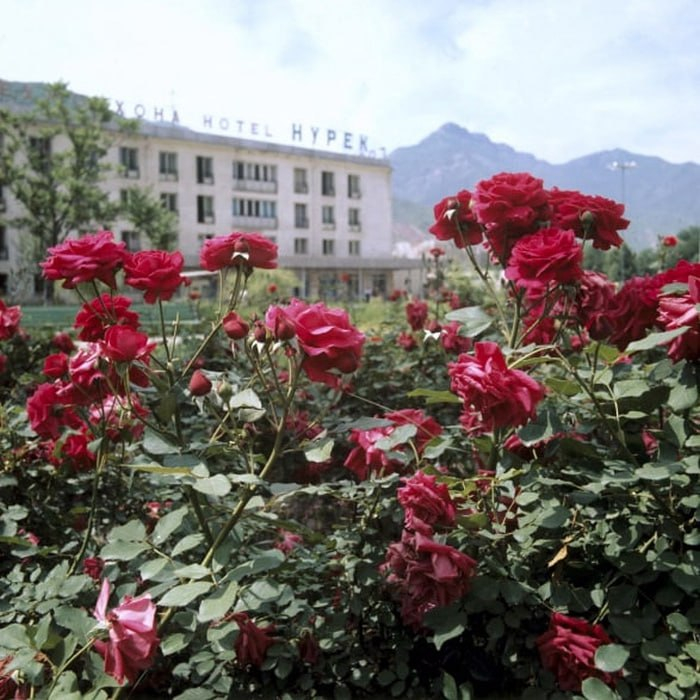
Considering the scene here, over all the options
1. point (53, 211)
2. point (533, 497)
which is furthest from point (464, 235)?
point (53, 211)

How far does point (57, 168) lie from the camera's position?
2642 centimetres

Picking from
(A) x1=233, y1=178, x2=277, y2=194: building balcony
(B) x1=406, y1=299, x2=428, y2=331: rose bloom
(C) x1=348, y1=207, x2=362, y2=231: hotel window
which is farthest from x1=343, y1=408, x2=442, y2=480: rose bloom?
(C) x1=348, y1=207, x2=362, y2=231: hotel window

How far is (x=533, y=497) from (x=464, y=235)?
1.98 feet

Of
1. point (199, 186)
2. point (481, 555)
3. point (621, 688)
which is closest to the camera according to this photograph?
point (621, 688)

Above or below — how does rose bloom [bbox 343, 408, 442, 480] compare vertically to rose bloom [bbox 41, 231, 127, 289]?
below

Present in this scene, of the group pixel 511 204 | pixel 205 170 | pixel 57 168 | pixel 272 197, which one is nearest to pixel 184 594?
pixel 511 204

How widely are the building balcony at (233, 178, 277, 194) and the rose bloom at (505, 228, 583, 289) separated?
36.6 m

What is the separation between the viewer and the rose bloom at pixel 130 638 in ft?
3.50

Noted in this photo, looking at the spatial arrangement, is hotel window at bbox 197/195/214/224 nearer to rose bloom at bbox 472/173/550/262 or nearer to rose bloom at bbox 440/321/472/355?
rose bloom at bbox 440/321/472/355

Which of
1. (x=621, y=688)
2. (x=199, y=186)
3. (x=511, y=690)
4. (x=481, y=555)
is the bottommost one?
(x=511, y=690)

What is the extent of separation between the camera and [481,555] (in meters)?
1.30

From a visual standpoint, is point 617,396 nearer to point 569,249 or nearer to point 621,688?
point 569,249

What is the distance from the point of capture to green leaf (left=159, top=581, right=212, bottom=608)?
3.30 ft

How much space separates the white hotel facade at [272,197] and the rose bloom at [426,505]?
30.7 metres
